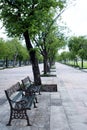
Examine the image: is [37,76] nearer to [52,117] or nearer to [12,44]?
[52,117]

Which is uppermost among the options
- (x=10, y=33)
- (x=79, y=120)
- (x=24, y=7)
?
(x=24, y=7)

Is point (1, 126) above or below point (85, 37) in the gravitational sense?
below

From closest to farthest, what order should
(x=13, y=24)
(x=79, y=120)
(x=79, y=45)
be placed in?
(x=79, y=120) → (x=13, y=24) → (x=79, y=45)

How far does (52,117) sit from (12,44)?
79036 millimetres

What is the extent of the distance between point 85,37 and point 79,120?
196 feet

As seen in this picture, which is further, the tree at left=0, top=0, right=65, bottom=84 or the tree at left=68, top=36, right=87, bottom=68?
the tree at left=68, top=36, right=87, bottom=68

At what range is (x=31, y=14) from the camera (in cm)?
1750

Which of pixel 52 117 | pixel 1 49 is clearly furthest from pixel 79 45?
pixel 52 117

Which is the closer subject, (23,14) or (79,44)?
(23,14)

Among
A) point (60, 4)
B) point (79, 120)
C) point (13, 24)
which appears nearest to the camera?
point (79, 120)

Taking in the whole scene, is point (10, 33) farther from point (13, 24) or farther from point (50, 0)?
point (50, 0)

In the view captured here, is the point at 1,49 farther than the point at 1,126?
Yes

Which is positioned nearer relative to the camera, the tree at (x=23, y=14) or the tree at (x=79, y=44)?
the tree at (x=23, y=14)

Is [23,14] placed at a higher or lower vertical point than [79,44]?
higher
